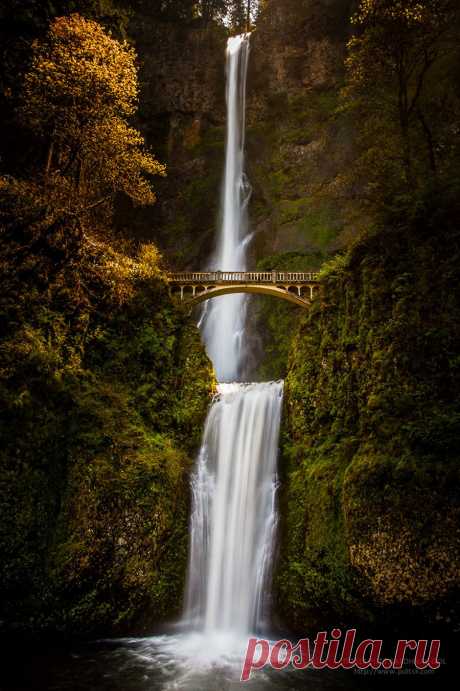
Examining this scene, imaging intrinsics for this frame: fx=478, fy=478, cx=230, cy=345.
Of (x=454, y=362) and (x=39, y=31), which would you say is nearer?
(x=454, y=362)

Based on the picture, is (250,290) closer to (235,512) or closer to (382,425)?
(235,512)

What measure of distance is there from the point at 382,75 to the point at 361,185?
348 inches

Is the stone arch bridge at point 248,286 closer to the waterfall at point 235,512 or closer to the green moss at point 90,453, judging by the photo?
the green moss at point 90,453

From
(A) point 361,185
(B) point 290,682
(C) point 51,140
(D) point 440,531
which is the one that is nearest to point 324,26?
(A) point 361,185

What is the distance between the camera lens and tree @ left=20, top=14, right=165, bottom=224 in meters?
14.6

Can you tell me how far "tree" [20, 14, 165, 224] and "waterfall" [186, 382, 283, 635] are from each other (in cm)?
806

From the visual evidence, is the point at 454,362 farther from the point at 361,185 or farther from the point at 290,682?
the point at 361,185

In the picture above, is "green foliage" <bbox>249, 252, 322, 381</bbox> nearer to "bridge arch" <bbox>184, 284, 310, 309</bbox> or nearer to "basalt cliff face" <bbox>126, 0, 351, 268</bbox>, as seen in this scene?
"basalt cliff face" <bbox>126, 0, 351, 268</bbox>

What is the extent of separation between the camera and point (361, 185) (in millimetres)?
27359

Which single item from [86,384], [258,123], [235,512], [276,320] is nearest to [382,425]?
[235,512]

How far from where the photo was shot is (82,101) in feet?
49.5

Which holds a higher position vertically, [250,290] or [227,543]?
[250,290]

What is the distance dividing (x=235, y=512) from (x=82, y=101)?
13369 millimetres

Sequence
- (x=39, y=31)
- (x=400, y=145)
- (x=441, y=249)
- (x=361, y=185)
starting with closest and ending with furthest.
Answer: (x=441, y=249)
(x=39, y=31)
(x=400, y=145)
(x=361, y=185)
